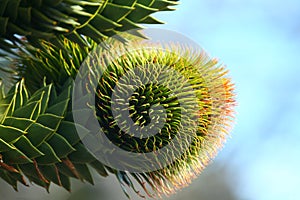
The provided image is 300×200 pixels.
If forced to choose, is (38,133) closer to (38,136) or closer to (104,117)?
(38,136)

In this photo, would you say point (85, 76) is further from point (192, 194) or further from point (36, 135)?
point (192, 194)

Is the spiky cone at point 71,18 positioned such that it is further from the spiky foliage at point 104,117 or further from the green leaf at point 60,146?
the green leaf at point 60,146

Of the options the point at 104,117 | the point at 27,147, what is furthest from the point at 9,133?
the point at 104,117

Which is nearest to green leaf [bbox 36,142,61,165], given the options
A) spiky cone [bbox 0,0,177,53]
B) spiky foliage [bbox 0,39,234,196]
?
spiky foliage [bbox 0,39,234,196]

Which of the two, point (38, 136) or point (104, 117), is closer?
point (38, 136)

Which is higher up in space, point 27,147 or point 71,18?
point 71,18

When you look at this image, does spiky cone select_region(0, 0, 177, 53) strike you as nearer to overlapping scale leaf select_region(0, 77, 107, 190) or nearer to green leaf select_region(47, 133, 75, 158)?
overlapping scale leaf select_region(0, 77, 107, 190)

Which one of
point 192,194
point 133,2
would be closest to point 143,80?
point 133,2
